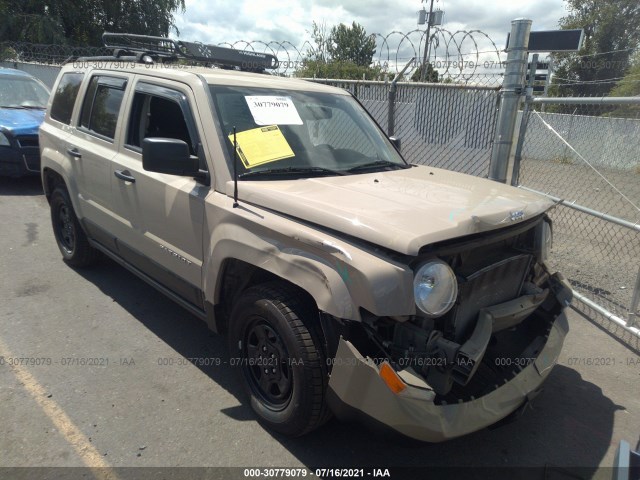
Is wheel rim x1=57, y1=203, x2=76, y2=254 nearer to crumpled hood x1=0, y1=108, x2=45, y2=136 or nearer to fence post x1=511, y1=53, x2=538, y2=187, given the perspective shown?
crumpled hood x1=0, y1=108, x2=45, y2=136

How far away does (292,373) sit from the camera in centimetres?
256

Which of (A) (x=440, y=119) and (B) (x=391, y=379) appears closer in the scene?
(B) (x=391, y=379)

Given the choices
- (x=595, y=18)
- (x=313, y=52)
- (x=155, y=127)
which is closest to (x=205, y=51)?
(x=155, y=127)

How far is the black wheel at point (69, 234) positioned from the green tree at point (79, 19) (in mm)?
23311

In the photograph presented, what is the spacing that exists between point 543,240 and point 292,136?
5.69 feet

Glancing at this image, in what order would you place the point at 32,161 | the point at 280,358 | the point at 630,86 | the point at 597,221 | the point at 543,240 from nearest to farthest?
the point at 280,358
the point at 543,240
the point at 597,221
the point at 32,161
the point at 630,86

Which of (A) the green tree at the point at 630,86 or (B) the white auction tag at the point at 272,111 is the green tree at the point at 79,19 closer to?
(A) the green tree at the point at 630,86

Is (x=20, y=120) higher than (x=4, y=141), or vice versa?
(x=20, y=120)

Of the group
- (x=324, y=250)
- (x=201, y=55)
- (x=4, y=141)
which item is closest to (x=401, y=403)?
(x=324, y=250)

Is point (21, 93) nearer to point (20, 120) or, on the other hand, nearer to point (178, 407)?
point (20, 120)

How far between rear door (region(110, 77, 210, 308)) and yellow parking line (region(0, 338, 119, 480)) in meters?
1.02

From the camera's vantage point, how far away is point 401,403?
2084 mm

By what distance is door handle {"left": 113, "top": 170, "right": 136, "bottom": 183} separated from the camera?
3.62 metres

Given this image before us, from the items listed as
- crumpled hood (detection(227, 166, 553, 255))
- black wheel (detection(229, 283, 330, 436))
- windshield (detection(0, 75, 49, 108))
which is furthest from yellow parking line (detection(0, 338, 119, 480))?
windshield (detection(0, 75, 49, 108))
